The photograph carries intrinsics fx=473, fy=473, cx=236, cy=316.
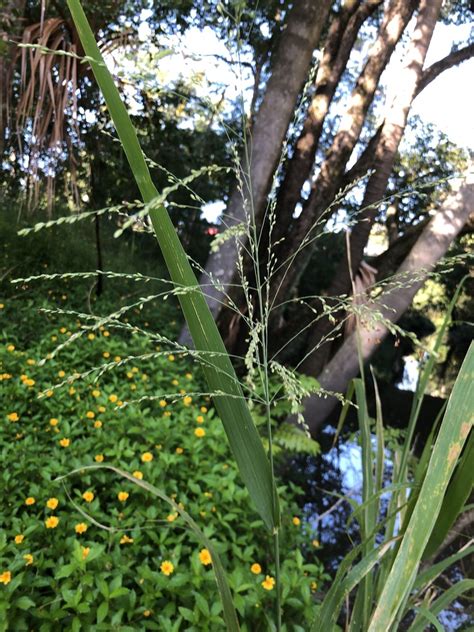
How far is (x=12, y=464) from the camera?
186 cm

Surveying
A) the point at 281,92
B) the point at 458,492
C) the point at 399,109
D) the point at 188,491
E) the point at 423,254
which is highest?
the point at 399,109

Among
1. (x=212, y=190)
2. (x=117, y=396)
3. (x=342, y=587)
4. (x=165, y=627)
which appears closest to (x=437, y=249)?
(x=117, y=396)

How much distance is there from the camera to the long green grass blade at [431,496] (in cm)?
43

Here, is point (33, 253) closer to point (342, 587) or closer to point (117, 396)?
point (117, 396)

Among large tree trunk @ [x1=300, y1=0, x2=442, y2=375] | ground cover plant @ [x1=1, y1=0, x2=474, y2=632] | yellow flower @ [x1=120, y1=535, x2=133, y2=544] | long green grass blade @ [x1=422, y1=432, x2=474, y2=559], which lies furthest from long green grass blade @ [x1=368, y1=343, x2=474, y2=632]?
large tree trunk @ [x1=300, y1=0, x2=442, y2=375]

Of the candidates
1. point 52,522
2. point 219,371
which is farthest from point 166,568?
point 219,371

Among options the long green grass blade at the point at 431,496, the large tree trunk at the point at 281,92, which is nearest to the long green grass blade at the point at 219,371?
the long green grass blade at the point at 431,496

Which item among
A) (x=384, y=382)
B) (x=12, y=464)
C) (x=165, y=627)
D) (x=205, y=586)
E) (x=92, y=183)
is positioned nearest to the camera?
(x=165, y=627)

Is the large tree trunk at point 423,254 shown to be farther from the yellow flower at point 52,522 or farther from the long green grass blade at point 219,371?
the long green grass blade at point 219,371

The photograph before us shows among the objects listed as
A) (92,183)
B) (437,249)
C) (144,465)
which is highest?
(437,249)

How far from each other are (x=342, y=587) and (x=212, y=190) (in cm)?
939

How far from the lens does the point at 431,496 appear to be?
1.41ft

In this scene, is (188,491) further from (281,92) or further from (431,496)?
(281,92)

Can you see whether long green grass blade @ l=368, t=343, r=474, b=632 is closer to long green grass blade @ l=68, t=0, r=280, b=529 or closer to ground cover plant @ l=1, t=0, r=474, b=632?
ground cover plant @ l=1, t=0, r=474, b=632
